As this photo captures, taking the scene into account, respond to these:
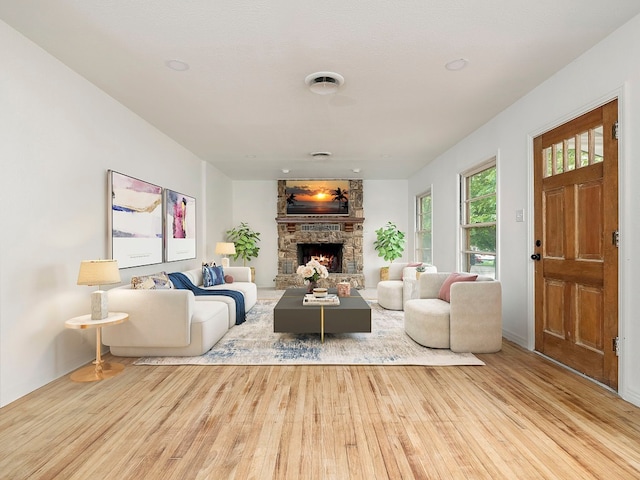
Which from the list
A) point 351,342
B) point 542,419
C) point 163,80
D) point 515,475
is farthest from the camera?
point 351,342

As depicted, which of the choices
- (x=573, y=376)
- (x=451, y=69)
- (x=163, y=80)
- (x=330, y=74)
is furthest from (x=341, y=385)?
(x=163, y=80)

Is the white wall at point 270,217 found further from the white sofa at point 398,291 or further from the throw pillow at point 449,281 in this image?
the throw pillow at point 449,281

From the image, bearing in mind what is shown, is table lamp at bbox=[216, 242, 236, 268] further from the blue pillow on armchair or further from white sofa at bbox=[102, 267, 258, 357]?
white sofa at bbox=[102, 267, 258, 357]

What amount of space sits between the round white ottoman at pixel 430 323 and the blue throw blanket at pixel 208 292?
7.47ft

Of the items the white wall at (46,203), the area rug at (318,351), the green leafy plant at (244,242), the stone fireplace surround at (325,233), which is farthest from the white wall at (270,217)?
the white wall at (46,203)

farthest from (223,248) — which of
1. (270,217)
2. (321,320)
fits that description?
(321,320)

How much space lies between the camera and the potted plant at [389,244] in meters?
8.38

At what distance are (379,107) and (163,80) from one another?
233 cm

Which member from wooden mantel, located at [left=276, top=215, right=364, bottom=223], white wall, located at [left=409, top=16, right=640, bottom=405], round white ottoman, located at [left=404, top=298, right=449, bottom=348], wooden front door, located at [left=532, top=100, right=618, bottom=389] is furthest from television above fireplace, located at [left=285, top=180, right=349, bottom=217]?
wooden front door, located at [left=532, top=100, right=618, bottom=389]

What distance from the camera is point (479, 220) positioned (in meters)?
5.07

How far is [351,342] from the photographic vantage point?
3900mm

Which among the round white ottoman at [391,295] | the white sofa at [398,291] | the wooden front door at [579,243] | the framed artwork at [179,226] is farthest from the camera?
the round white ottoman at [391,295]

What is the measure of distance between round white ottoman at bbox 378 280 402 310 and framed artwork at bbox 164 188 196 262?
3401 millimetres

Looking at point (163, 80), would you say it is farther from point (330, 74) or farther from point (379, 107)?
point (379, 107)
